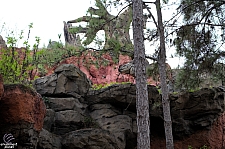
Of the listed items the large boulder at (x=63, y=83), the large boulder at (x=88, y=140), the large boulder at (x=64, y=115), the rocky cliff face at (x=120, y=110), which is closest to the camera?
the large boulder at (x=88, y=140)

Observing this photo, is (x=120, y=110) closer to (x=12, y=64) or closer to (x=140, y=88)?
(x=140, y=88)

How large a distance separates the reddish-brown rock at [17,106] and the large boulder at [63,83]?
364cm

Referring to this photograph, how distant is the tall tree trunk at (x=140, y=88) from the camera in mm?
5355

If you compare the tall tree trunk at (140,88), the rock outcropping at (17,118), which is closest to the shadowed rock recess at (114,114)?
the tall tree trunk at (140,88)

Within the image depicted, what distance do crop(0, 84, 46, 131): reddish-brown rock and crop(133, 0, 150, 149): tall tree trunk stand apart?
2.10m

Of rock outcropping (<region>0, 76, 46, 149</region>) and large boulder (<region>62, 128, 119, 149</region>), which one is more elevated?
rock outcropping (<region>0, 76, 46, 149</region>)

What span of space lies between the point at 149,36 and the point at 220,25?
1.93 metres

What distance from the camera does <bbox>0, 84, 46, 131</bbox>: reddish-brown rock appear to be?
446 cm

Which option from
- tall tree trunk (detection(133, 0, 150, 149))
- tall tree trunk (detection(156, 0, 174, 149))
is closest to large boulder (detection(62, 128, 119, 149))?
tall tree trunk (detection(156, 0, 174, 149))

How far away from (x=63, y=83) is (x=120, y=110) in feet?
6.96

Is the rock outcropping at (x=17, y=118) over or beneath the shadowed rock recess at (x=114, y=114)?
over

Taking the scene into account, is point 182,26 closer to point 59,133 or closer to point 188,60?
point 188,60

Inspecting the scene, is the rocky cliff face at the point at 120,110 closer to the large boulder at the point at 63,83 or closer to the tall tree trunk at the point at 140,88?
the large boulder at the point at 63,83

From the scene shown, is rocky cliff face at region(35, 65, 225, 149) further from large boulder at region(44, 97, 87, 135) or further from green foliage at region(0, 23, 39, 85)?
green foliage at region(0, 23, 39, 85)
